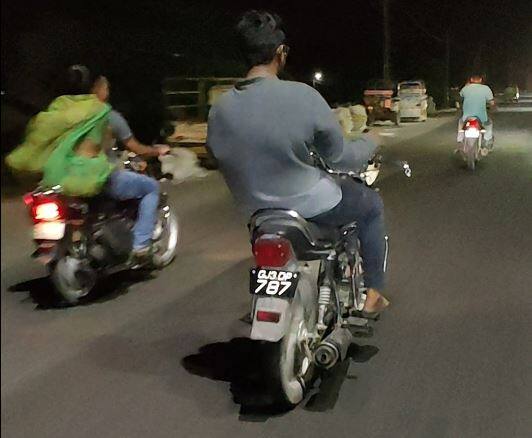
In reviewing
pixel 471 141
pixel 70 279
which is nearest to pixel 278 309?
pixel 70 279

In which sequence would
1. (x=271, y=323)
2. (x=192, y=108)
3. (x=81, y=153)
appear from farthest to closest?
1. (x=192, y=108)
2. (x=81, y=153)
3. (x=271, y=323)

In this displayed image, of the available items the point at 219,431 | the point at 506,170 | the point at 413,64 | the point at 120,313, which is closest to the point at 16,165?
the point at 219,431

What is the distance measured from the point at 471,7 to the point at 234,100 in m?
1.22

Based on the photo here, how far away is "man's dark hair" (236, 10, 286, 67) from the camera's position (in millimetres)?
3100

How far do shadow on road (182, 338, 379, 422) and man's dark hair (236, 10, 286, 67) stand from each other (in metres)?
1.09

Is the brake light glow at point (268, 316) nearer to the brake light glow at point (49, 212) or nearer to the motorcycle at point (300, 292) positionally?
the motorcycle at point (300, 292)

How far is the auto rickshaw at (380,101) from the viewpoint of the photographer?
12.7 ft

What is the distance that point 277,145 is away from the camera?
10.0 feet

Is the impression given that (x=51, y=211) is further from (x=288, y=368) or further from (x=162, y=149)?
(x=288, y=368)

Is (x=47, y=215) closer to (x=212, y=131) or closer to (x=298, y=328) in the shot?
(x=212, y=131)

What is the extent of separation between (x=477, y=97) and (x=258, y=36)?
1257 millimetres

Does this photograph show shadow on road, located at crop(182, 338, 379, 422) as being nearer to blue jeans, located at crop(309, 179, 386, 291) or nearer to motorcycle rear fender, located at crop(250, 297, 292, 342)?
motorcycle rear fender, located at crop(250, 297, 292, 342)

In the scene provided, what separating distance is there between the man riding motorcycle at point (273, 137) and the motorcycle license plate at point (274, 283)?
0.26 metres

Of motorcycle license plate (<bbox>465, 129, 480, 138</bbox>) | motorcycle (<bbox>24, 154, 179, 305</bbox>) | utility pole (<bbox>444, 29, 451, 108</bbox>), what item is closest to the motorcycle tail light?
motorcycle (<bbox>24, 154, 179, 305</bbox>)
